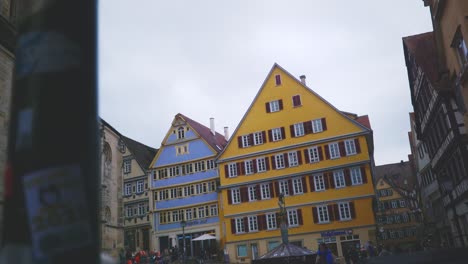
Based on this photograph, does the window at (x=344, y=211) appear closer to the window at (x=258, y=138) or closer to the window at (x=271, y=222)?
the window at (x=271, y=222)

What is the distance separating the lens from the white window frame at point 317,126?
118 feet

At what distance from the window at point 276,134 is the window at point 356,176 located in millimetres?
7179

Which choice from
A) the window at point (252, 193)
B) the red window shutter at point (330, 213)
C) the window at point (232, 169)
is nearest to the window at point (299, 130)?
the window at point (252, 193)

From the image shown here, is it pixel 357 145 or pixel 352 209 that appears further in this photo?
pixel 357 145

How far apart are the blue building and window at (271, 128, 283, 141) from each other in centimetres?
693

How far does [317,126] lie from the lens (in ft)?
119

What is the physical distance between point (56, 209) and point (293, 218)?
A: 116 feet

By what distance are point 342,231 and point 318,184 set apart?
14.6 feet

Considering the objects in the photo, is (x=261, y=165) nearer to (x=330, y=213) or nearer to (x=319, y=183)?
(x=319, y=183)

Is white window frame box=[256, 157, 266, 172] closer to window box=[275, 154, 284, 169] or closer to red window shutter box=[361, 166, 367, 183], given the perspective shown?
window box=[275, 154, 284, 169]

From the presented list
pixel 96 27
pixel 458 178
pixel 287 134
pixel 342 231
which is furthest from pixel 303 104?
pixel 96 27

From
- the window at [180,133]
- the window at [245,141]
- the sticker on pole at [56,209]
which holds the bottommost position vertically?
the sticker on pole at [56,209]

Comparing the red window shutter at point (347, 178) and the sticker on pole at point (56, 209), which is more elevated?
the red window shutter at point (347, 178)

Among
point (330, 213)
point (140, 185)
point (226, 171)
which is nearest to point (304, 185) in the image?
point (330, 213)
